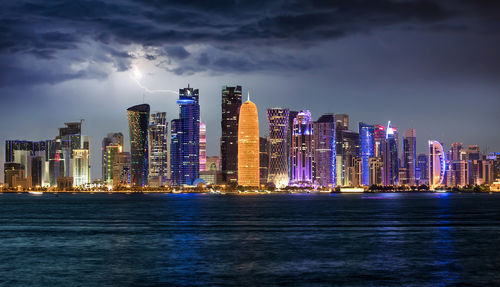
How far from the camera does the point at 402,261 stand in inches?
2625

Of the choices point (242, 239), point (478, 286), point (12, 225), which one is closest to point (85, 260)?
point (242, 239)

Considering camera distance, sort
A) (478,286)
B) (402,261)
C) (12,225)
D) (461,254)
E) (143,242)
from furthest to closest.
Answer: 1. (12,225)
2. (143,242)
3. (461,254)
4. (402,261)
5. (478,286)

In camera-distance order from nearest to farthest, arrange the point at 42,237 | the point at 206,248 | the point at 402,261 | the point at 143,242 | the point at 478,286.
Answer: the point at 478,286, the point at 402,261, the point at 206,248, the point at 143,242, the point at 42,237

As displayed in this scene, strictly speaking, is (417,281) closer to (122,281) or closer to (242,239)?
(122,281)

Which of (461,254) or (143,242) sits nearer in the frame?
(461,254)

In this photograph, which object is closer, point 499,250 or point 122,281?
point 122,281

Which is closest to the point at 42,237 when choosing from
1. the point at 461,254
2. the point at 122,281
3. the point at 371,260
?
the point at 122,281

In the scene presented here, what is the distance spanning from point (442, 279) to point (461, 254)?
18658 mm

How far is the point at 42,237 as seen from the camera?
3698 inches

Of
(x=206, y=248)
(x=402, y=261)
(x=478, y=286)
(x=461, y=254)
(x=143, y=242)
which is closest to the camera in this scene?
(x=478, y=286)

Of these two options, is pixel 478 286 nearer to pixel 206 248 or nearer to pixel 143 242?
pixel 206 248

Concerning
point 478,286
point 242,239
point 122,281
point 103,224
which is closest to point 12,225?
point 103,224

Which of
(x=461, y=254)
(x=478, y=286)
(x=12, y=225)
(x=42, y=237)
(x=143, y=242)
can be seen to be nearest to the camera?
(x=478, y=286)

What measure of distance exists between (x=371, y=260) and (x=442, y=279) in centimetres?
1237
